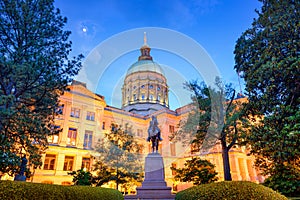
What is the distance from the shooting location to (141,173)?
2570 centimetres

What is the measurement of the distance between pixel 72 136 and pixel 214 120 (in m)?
26.3

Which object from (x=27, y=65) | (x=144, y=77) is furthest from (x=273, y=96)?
(x=144, y=77)

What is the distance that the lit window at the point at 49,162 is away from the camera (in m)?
33.0

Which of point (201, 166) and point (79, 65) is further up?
point (79, 65)

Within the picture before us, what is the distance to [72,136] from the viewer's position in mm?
36844

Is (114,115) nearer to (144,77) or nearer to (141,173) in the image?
(141,173)

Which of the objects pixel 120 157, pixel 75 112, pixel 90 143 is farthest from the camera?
pixel 75 112

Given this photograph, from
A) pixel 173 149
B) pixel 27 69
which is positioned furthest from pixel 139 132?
pixel 27 69

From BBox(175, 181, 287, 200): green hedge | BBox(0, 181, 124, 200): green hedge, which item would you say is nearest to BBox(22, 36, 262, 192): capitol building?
BBox(0, 181, 124, 200): green hedge

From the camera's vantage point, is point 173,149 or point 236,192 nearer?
point 236,192

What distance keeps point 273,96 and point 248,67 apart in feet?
10.5

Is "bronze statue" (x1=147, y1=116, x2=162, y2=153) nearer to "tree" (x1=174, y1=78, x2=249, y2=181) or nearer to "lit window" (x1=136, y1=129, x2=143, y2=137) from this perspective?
"tree" (x1=174, y1=78, x2=249, y2=181)

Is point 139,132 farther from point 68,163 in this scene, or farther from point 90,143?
point 68,163

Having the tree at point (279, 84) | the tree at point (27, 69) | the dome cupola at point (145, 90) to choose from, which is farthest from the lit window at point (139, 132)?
the tree at point (279, 84)
